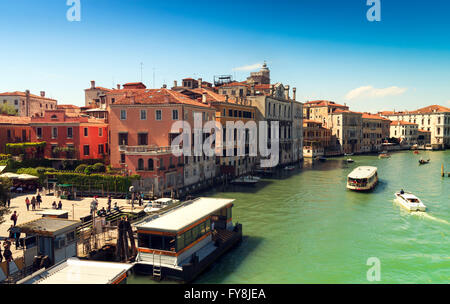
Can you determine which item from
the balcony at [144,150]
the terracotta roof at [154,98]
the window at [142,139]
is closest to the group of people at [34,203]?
the balcony at [144,150]

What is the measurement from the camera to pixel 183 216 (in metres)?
19.1

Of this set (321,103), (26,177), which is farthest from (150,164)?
(321,103)

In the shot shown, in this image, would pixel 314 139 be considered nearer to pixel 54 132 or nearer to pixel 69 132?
pixel 69 132

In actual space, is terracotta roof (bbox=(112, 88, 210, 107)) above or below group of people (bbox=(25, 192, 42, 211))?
above

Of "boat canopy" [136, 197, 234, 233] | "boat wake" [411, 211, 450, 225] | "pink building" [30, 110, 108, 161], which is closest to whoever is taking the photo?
"boat canopy" [136, 197, 234, 233]

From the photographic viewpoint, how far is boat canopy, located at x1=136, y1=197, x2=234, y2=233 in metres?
17.0

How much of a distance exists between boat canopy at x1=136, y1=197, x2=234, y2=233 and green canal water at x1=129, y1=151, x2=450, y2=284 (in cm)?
253

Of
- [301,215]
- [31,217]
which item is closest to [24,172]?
[31,217]

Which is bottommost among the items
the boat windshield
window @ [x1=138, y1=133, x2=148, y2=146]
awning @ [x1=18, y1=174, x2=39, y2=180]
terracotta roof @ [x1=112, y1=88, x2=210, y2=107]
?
the boat windshield

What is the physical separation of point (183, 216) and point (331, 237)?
10605 mm

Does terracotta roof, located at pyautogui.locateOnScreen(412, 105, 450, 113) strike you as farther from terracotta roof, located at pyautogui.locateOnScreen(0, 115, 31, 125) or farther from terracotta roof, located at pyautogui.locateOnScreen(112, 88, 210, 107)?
terracotta roof, located at pyautogui.locateOnScreen(0, 115, 31, 125)

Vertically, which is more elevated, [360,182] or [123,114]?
[123,114]

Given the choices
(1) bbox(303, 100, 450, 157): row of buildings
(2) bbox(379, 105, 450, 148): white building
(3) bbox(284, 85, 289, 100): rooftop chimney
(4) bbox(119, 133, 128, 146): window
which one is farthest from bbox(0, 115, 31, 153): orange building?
(2) bbox(379, 105, 450, 148): white building

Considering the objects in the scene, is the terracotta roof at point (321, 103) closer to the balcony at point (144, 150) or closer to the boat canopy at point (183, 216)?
the balcony at point (144, 150)
